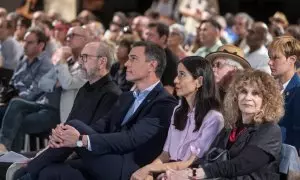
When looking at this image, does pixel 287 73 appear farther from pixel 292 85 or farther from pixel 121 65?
pixel 121 65

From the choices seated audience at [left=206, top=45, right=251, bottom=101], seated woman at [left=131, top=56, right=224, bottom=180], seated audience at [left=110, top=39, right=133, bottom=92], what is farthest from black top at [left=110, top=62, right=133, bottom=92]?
seated woman at [left=131, top=56, right=224, bottom=180]

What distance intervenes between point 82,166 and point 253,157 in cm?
158

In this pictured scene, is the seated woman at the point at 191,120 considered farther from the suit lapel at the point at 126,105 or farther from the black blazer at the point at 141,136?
the suit lapel at the point at 126,105

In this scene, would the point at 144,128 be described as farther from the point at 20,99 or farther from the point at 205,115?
the point at 20,99

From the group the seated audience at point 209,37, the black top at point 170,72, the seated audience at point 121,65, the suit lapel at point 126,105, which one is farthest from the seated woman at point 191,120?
the seated audience at point 209,37

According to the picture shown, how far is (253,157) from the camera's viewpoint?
5.29m

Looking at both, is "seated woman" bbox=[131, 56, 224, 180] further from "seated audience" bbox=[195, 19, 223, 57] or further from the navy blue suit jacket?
"seated audience" bbox=[195, 19, 223, 57]

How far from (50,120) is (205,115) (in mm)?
3230

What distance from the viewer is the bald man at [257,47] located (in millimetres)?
9547

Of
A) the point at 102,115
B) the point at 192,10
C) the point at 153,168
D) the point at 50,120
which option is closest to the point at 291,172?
the point at 153,168

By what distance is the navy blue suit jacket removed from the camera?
6.21 meters

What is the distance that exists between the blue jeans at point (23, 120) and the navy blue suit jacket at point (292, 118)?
10.4ft

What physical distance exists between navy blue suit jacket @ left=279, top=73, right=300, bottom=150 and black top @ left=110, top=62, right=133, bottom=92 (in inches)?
106

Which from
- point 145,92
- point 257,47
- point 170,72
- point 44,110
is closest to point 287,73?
point 145,92
